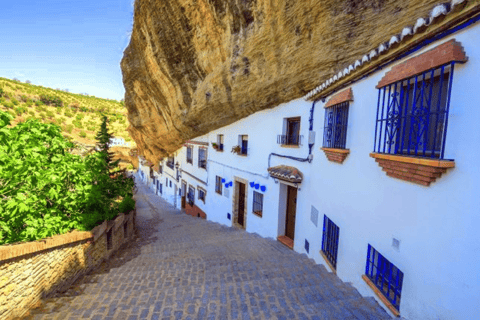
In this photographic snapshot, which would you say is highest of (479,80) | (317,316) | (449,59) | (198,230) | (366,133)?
(449,59)

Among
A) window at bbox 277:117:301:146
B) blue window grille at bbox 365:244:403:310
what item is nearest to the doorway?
window at bbox 277:117:301:146

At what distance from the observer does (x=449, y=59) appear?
2.67 m

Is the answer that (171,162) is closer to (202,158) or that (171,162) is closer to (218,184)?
(202,158)

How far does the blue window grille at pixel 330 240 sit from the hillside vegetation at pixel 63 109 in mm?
38018

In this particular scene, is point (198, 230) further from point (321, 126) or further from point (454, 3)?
point (454, 3)

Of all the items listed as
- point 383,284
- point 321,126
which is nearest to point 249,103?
point 321,126

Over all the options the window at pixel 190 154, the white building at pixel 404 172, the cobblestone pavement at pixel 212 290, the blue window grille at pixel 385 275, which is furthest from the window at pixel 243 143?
the blue window grille at pixel 385 275

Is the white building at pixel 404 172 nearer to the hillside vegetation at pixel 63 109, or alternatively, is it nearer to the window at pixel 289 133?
the window at pixel 289 133

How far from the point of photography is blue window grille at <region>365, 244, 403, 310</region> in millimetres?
3607

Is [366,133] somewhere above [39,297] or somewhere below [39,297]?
above

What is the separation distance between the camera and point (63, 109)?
1892 inches

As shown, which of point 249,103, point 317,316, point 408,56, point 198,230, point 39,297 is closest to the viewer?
point 408,56

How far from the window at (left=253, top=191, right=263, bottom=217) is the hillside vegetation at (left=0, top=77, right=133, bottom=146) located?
1324 inches

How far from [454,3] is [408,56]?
97 cm
